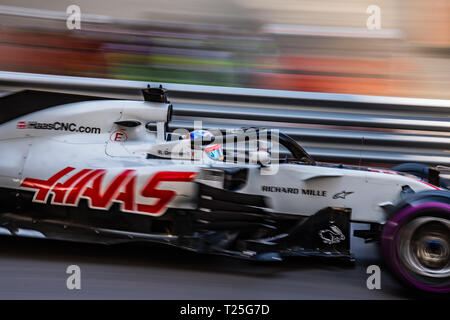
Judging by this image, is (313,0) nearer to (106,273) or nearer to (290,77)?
(290,77)

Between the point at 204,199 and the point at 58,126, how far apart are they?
3.90 ft

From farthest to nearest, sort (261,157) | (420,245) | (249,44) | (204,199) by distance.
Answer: (249,44), (261,157), (204,199), (420,245)

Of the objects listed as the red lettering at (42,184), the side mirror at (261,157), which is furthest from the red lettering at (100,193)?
the side mirror at (261,157)

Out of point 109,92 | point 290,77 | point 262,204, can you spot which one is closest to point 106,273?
point 262,204

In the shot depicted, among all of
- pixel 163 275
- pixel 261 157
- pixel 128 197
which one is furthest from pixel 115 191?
pixel 261 157

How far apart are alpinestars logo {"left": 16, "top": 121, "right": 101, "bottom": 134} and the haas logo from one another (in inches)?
17.5

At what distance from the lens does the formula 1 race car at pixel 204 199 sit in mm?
3135

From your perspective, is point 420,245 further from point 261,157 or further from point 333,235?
point 261,157

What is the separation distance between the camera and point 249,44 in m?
4.88

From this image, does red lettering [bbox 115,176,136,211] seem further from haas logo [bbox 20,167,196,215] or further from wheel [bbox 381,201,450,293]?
A: wheel [bbox 381,201,450,293]

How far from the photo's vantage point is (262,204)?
321cm

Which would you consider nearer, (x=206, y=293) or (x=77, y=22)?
(x=206, y=293)
